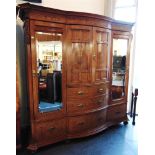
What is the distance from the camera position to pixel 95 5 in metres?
4.04

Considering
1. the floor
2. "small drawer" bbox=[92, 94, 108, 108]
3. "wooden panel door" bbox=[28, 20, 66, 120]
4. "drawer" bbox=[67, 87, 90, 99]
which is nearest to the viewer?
"wooden panel door" bbox=[28, 20, 66, 120]

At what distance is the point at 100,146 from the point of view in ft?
9.02

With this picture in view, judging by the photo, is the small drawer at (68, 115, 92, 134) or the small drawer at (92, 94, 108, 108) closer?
the small drawer at (68, 115, 92, 134)

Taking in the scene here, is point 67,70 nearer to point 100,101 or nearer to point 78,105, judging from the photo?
point 78,105

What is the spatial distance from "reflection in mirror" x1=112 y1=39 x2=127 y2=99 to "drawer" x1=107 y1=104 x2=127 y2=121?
21 cm

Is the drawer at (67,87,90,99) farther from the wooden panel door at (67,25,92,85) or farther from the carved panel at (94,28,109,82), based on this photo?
the carved panel at (94,28,109,82)

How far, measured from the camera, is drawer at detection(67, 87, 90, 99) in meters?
2.74

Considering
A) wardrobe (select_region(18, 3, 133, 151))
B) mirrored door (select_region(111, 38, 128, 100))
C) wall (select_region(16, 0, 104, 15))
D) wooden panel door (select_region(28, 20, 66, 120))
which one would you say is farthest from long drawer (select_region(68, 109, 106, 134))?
wall (select_region(16, 0, 104, 15))

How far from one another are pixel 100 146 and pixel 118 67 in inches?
57.1

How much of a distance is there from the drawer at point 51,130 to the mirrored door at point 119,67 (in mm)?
1181

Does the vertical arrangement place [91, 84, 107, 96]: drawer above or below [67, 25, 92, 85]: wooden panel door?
below

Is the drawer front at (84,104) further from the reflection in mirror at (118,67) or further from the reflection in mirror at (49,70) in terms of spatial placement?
the reflection in mirror at (118,67)

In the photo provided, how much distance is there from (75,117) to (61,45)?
43.9 inches
